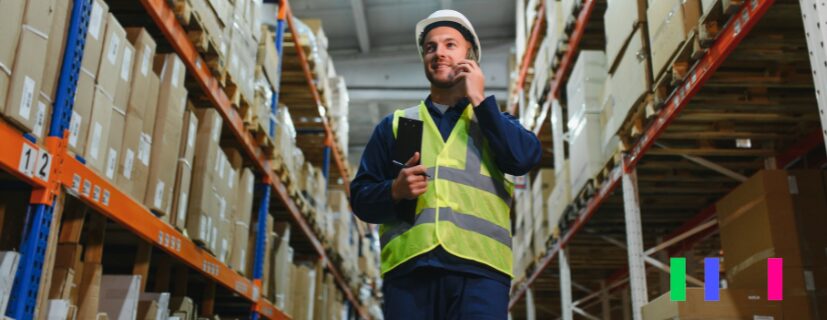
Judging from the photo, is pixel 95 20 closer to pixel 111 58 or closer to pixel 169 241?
pixel 111 58

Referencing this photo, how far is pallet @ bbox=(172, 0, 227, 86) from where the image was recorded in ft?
14.0

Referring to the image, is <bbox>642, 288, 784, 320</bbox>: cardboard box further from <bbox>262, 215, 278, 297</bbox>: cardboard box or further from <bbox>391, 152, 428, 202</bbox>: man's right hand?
<bbox>262, 215, 278, 297</bbox>: cardboard box

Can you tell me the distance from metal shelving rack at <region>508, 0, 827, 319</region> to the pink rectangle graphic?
0.88 m

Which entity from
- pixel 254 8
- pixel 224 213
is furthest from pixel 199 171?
pixel 254 8

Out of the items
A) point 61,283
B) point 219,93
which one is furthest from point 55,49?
point 219,93

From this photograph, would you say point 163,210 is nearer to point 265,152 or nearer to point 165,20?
A: point 165,20

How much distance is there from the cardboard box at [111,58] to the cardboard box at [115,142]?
10 centimetres

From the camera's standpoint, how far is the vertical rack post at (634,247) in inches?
204

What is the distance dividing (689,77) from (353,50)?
1199cm

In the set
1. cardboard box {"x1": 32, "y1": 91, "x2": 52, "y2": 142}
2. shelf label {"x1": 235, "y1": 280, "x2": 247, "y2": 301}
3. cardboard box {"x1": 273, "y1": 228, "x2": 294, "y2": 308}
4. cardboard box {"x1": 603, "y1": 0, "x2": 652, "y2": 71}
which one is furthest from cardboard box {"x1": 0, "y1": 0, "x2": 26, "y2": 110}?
cardboard box {"x1": 273, "y1": 228, "x2": 294, "y2": 308}

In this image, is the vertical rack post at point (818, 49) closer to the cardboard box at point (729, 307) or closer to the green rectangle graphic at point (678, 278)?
the green rectangle graphic at point (678, 278)

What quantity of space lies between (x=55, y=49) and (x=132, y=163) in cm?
92

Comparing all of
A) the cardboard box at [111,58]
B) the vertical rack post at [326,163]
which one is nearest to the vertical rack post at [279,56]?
the vertical rack post at [326,163]

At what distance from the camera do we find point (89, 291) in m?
3.60
